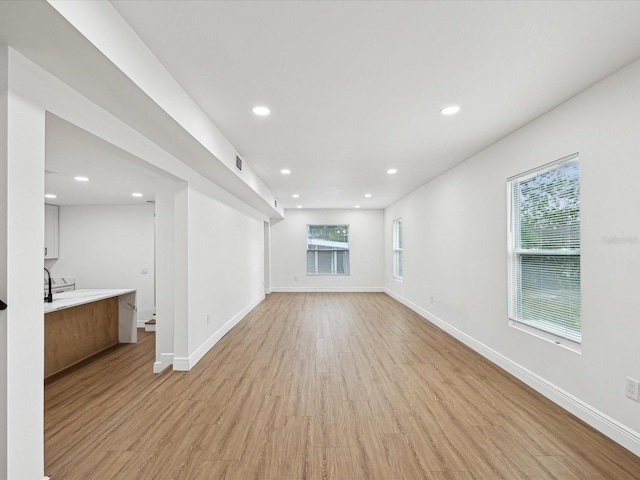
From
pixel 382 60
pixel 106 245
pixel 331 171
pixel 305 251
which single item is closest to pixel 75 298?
pixel 106 245

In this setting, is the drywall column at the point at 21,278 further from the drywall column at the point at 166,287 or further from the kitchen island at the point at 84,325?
the kitchen island at the point at 84,325

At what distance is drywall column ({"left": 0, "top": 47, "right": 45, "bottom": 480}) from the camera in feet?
4.69

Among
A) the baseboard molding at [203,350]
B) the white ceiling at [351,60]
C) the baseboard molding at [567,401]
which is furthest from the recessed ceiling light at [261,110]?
the baseboard molding at [567,401]

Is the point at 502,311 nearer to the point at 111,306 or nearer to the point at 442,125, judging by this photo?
the point at 442,125

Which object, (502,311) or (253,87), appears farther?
(502,311)

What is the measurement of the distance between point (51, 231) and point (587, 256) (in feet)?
26.5

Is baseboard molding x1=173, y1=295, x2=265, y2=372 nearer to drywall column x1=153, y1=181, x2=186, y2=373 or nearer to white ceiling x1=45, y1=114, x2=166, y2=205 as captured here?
drywall column x1=153, y1=181, x2=186, y2=373

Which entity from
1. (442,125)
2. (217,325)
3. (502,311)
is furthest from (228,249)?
(502,311)

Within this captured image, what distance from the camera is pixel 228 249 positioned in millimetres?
5086

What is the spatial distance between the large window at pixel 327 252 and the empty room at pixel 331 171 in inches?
180

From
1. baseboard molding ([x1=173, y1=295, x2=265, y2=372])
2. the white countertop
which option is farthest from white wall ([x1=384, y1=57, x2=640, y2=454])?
the white countertop

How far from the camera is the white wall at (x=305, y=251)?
935 centimetres

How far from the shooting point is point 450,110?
273 cm

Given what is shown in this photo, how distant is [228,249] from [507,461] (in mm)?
4302
